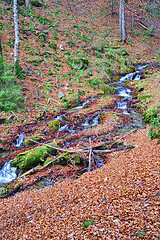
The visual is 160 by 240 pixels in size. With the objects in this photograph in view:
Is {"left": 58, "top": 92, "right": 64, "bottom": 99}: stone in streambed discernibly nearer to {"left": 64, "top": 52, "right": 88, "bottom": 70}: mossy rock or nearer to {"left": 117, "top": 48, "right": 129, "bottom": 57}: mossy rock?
{"left": 64, "top": 52, "right": 88, "bottom": 70}: mossy rock

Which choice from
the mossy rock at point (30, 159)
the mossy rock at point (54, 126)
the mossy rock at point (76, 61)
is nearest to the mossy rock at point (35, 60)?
the mossy rock at point (76, 61)

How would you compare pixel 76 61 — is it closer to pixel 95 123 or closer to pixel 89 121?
pixel 89 121

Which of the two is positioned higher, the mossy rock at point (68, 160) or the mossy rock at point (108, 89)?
the mossy rock at point (108, 89)

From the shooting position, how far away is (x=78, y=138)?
866 centimetres

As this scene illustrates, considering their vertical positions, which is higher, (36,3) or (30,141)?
(36,3)

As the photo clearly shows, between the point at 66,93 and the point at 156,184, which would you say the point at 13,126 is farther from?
the point at 156,184

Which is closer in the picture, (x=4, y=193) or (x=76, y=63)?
(x=4, y=193)

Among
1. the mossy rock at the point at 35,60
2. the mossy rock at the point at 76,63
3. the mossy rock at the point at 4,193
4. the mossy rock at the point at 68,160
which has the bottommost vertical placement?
the mossy rock at the point at 4,193

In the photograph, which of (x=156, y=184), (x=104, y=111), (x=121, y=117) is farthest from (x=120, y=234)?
(x=104, y=111)

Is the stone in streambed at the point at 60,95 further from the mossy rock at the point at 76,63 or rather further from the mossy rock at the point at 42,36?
the mossy rock at the point at 42,36

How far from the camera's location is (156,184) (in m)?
3.38

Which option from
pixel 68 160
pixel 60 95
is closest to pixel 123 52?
pixel 60 95

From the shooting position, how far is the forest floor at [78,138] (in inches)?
127

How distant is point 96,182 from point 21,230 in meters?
2.29
